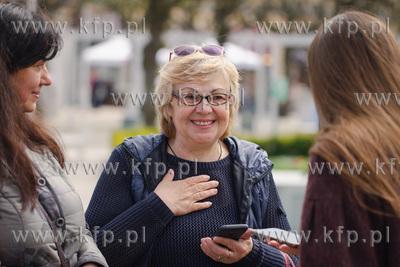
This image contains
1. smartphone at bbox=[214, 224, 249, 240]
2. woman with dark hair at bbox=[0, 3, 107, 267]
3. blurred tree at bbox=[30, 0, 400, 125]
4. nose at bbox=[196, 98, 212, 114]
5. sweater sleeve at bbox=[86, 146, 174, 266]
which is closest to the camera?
woman with dark hair at bbox=[0, 3, 107, 267]

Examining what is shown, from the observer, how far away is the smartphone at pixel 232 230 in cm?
229

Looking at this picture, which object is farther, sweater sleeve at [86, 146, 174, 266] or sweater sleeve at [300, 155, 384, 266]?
sweater sleeve at [86, 146, 174, 266]

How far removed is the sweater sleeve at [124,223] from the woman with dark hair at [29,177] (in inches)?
13.3

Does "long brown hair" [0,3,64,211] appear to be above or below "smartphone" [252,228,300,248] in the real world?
above

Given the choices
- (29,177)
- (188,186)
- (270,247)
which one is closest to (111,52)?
(188,186)

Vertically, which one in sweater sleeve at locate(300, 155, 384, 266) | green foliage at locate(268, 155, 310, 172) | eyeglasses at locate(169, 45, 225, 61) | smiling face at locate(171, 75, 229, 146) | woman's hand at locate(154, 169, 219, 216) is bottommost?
green foliage at locate(268, 155, 310, 172)

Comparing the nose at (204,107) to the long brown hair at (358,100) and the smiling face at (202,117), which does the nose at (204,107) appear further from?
the long brown hair at (358,100)

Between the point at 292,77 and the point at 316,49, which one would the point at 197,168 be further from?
the point at 292,77

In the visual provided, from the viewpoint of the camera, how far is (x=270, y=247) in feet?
8.57

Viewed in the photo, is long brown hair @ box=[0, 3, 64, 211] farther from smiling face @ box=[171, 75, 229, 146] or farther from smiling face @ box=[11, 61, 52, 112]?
smiling face @ box=[171, 75, 229, 146]

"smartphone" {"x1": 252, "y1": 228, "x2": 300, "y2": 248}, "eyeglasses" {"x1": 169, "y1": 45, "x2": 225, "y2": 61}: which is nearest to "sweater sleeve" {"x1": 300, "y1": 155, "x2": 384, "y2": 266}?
"smartphone" {"x1": 252, "y1": 228, "x2": 300, "y2": 248}

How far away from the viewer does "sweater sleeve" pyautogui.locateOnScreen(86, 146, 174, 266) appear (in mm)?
2463

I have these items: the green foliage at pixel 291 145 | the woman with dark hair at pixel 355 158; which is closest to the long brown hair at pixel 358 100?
the woman with dark hair at pixel 355 158

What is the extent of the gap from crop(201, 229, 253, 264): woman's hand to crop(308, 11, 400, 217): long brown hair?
80cm
